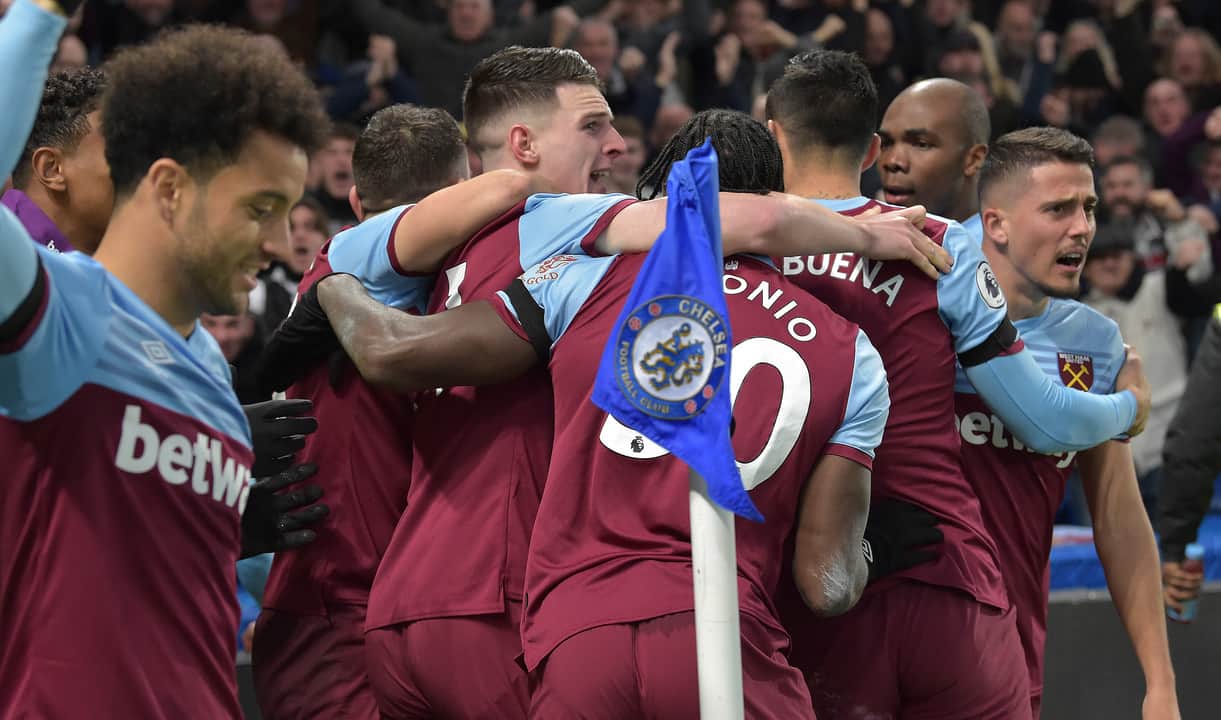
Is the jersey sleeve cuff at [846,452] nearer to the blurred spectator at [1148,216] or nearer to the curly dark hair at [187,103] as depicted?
the curly dark hair at [187,103]

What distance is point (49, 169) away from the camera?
12.6ft

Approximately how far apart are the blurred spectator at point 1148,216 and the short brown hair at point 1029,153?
213 inches

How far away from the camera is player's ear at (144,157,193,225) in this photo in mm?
2414

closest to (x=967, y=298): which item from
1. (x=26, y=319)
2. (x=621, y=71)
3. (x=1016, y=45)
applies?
(x=26, y=319)

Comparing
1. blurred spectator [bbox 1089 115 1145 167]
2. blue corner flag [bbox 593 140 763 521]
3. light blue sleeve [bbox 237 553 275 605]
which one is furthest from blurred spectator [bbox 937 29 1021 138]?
blue corner flag [bbox 593 140 763 521]

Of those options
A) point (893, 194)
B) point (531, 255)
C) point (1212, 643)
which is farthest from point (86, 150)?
point (1212, 643)

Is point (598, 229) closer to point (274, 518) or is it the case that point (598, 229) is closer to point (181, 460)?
point (274, 518)

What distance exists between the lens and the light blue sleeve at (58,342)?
2.15m

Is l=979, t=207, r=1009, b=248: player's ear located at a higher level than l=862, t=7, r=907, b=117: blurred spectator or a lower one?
higher

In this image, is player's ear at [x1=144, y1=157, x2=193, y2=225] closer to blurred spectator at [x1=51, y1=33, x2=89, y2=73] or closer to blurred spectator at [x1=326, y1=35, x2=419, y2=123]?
blurred spectator at [x1=51, y1=33, x2=89, y2=73]

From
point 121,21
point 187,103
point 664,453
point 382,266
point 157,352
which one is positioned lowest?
point 121,21

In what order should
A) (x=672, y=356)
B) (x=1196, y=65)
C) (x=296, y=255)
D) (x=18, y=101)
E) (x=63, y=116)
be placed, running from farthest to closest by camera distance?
(x=1196, y=65) → (x=296, y=255) → (x=63, y=116) → (x=672, y=356) → (x=18, y=101)

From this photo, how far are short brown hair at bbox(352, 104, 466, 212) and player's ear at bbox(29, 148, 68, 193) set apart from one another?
0.72m

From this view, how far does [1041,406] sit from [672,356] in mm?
1364
